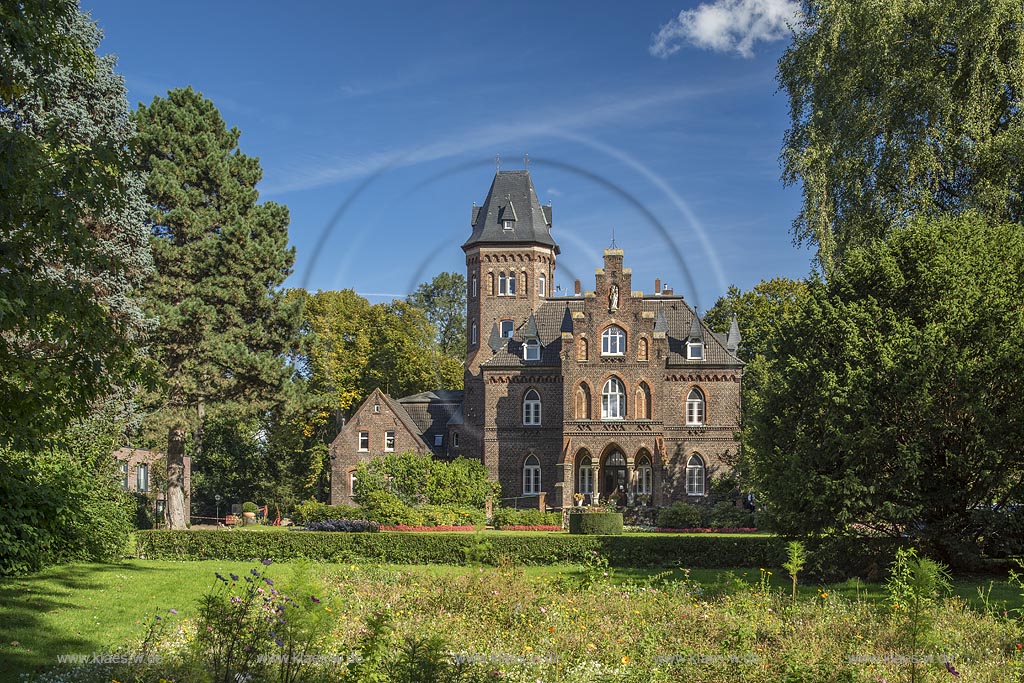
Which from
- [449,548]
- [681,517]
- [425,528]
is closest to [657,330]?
[681,517]

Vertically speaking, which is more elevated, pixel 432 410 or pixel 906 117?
pixel 906 117

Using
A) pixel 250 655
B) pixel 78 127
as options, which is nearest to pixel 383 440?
pixel 78 127

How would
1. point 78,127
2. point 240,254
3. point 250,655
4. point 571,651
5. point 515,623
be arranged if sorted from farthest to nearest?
point 240,254 < point 78,127 < point 515,623 < point 571,651 < point 250,655

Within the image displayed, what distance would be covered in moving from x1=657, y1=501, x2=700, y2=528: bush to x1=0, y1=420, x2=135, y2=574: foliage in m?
24.0

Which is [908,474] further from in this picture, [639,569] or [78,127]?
[78,127]

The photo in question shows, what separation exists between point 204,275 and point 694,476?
28084 mm

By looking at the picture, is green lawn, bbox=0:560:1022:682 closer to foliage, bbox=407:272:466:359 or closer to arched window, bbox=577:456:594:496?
arched window, bbox=577:456:594:496

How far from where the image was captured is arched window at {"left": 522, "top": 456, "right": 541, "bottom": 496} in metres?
51.9

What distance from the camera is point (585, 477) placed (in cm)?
5172

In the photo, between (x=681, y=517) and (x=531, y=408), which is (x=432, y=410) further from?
(x=681, y=517)

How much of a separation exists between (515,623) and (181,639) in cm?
474

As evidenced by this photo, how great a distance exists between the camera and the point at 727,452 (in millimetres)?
50000

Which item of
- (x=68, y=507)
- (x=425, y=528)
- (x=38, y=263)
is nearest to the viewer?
(x=38, y=263)

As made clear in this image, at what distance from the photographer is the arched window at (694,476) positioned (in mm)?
50188
